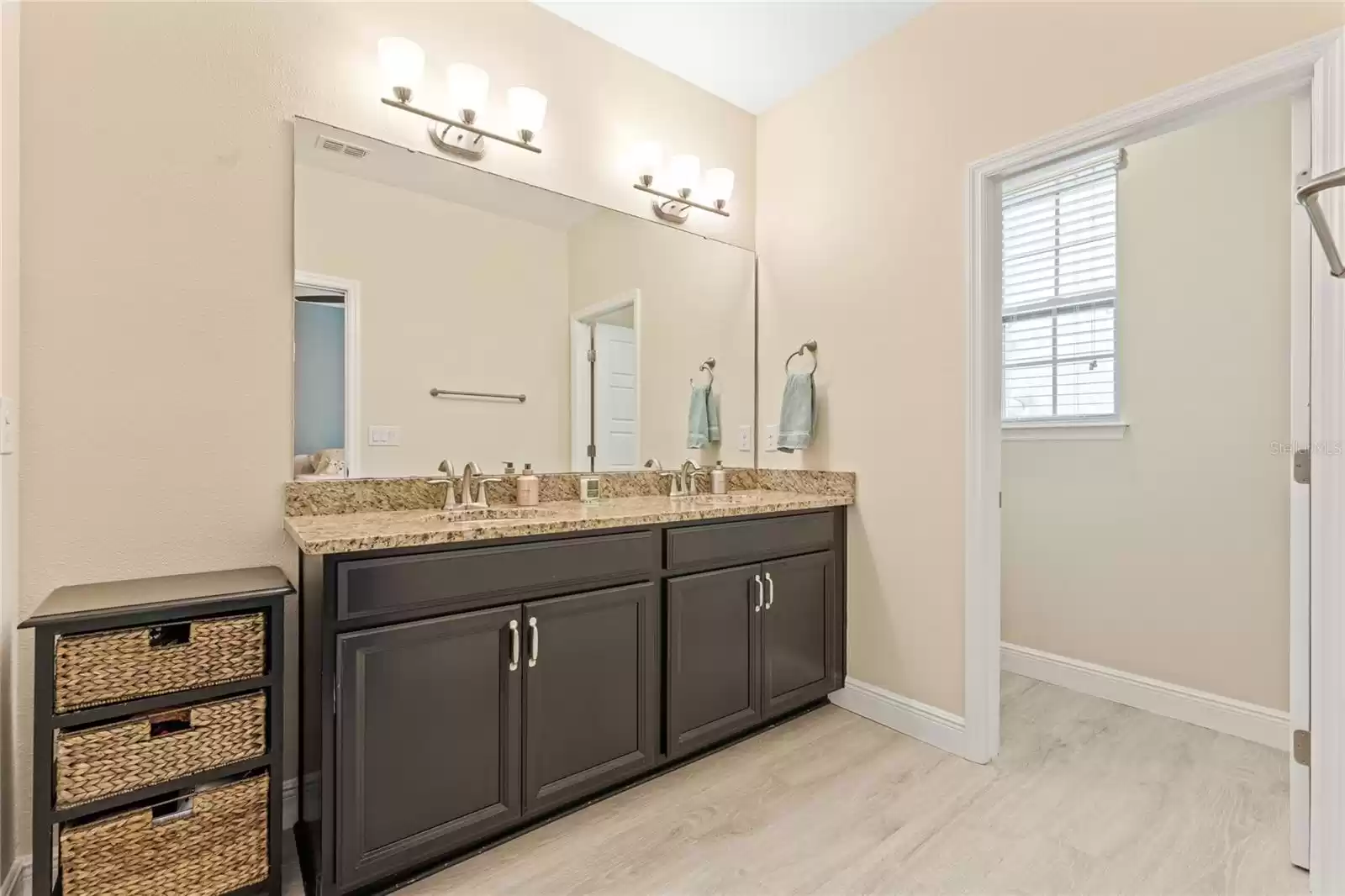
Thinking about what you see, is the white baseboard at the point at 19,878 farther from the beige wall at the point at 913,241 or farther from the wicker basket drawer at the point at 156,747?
the beige wall at the point at 913,241

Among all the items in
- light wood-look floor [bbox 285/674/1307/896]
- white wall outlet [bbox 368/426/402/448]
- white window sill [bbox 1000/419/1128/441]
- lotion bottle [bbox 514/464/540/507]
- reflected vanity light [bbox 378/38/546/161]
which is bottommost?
light wood-look floor [bbox 285/674/1307/896]

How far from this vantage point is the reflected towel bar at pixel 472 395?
6.79ft

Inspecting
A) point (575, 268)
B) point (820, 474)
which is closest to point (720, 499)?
point (820, 474)

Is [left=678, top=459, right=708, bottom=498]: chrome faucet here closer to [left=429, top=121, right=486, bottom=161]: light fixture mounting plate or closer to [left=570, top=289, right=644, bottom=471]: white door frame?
[left=570, top=289, right=644, bottom=471]: white door frame

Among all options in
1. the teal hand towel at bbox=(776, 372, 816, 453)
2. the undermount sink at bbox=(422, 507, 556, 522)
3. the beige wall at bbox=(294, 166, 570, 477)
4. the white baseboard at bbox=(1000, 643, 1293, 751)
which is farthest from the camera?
the teal hand towel at bbox=(776, 372, 816, 453)

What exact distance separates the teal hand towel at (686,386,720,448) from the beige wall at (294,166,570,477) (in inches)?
24.8

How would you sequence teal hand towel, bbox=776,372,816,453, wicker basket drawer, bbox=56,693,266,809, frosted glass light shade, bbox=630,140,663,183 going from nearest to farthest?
wicker basket drawer, bbox=56,693,266,809
frosted glass light shade, bbox=630,140,663,183
teal hand towel, bbox=776,372,816,453

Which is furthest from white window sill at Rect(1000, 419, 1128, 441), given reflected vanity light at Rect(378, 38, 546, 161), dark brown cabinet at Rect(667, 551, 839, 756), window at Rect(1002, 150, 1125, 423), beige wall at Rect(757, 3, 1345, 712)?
reflected vanity light at Rect(378, 38, 546, 161)

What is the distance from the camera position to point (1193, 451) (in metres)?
2.50

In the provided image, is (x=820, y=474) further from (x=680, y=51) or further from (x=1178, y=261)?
(x=680, y=51)

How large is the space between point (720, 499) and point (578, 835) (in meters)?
1.24

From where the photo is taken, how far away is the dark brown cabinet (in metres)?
2.02

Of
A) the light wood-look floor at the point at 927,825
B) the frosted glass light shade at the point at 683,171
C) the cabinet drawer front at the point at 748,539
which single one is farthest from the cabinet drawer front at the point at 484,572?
the frosted glass light shade at the point at 683,171

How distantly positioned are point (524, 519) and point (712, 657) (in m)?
0.83
